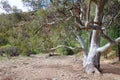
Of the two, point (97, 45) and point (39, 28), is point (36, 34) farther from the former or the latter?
point (97, 45)

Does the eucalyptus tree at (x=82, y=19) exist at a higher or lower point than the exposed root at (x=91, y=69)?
higher

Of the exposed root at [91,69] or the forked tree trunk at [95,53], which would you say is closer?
→ the exposed root at [91,69]

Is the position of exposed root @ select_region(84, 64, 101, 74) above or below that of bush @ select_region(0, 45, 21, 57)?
below

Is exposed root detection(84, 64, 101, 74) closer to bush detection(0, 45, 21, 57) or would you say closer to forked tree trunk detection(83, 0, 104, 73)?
forked tree trunk detection(83, 0, 104, 73)

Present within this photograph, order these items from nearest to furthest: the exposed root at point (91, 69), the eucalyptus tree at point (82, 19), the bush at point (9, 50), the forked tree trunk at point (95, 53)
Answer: the eucalyptus tree at point (82, 19) < the exposed root at point (91, 69) < the forked tree trunk at point (95, 53) < the bush at point (9, 50)

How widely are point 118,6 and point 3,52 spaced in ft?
27.9

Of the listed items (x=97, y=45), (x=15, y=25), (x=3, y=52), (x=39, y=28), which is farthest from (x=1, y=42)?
(x=97, y=45)

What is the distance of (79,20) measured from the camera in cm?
859

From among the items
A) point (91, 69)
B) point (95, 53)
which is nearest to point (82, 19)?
point (95, 53)

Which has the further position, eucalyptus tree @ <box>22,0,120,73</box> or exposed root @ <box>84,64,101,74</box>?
exposed root @ <box>84,64,101,74</box>

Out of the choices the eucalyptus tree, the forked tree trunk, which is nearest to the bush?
the eucalyptus tree

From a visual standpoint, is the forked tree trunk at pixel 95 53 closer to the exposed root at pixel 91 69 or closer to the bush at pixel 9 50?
the exposed root at pixel 91 69

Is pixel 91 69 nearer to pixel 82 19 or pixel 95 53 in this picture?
pixel 95 53

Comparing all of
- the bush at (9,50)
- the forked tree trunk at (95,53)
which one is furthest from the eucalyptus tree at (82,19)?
the bush at (9,50)
